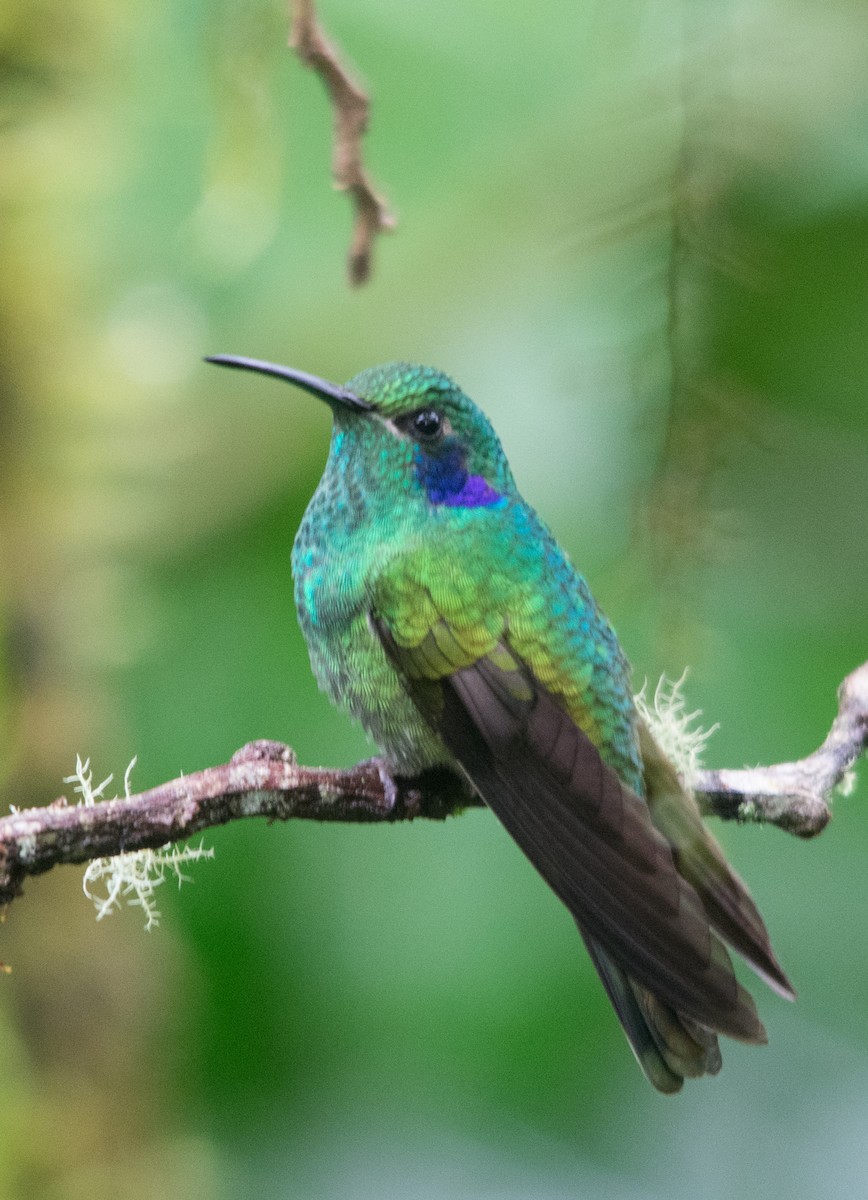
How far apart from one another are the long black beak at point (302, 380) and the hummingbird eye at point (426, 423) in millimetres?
82

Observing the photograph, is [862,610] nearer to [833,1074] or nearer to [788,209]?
[788,209]

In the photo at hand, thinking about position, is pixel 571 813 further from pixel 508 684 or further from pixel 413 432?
pixel 413 432

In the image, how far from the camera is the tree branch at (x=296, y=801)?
1.46 meters

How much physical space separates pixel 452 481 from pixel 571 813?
67 centimetres

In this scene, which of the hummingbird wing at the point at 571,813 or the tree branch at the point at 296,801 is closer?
the tree branch at the point at 296,801

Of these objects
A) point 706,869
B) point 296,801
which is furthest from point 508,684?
point 296,801

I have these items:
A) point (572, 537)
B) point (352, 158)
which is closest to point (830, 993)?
point (572, 537)

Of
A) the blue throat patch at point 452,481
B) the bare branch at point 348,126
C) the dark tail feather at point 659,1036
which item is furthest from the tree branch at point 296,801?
the bare branch at point 348,126

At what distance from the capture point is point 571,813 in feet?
6.23

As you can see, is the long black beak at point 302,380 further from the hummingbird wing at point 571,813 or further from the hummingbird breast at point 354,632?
the hummingbird wing at point 571,813

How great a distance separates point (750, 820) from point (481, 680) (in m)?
0.45

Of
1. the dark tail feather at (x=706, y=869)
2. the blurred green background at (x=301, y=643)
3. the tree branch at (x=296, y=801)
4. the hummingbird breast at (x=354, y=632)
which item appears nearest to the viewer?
the tree branch at (x=296, y=801)

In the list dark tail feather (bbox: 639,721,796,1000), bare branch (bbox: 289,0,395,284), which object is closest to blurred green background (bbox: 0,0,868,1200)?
dark tail feather (bbox: 639,721,796,1000)

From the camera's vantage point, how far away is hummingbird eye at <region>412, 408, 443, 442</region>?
7.44ft
